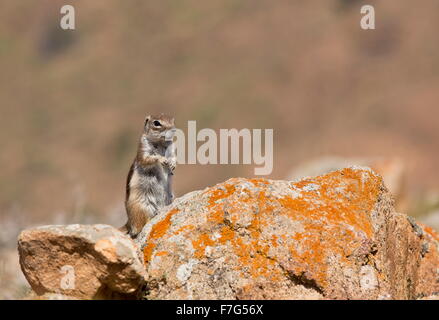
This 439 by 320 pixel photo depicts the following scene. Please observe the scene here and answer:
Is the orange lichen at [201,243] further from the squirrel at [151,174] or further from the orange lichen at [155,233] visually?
the squirrel at [151,174]

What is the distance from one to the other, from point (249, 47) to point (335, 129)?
17.0 m

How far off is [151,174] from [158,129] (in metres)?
0.63

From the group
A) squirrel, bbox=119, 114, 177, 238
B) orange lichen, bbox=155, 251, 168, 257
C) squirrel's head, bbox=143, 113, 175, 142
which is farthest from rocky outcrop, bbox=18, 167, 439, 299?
Result: squirrel's head, bbox=143, 113, 175, 142

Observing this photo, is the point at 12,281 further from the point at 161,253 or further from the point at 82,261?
the point at 82,261

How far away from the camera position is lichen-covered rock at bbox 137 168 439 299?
6.17 m

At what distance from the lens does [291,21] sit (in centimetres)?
7500

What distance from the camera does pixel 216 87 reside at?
230 feet

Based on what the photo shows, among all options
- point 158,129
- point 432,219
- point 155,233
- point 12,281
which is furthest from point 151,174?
point 432,219

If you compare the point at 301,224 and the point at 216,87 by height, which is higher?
the point at 216,87

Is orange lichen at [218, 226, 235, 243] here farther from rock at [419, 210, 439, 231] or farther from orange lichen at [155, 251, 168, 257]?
rock at [419, 210, 439, 231]

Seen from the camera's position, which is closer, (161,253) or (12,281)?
(161,253)

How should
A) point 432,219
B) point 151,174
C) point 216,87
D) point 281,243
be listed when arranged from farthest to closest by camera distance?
point 216,87 < point 432,219 < point 151,174 < point 281,243

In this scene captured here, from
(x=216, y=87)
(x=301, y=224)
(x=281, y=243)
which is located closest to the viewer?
(x=281, y=243)

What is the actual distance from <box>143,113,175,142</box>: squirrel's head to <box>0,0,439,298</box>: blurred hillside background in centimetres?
4255
